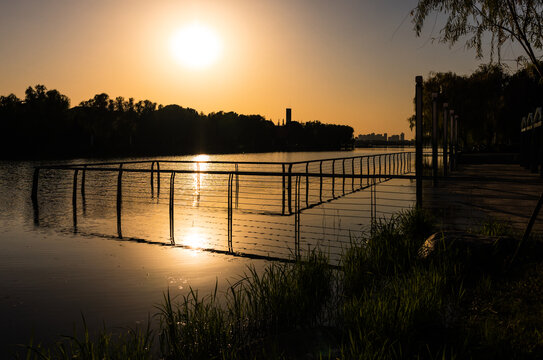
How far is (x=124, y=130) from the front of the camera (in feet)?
346

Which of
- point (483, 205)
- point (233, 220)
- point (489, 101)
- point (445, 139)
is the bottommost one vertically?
point (233, 220)

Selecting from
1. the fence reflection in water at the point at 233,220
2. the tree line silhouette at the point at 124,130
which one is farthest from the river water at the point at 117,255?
the tree line silhouette at the point at 124,130

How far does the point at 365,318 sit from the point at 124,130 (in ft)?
352

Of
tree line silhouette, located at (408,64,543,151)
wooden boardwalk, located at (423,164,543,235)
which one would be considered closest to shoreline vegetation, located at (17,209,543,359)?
wooden boardwalk, located at (423,164,543,235)

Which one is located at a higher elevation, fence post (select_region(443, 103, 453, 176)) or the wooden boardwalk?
fence post (select_region(443, 103, 453, 176))

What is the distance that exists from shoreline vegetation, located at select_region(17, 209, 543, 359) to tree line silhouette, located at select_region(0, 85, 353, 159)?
2907 inches

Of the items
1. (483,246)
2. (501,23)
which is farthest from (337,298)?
(501,23)

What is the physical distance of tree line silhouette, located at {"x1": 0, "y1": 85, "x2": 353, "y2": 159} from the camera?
85750mm

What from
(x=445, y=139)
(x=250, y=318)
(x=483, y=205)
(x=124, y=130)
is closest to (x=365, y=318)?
(x=250, y=318)

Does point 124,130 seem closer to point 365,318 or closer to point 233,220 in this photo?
point 233,220

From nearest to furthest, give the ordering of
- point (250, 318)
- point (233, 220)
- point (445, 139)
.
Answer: point (250, 318) < point (233, 220) < point (445, 139)

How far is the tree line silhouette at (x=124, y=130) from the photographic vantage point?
85.8m

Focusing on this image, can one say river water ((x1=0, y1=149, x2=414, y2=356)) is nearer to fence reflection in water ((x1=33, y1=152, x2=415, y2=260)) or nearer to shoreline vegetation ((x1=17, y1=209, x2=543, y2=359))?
fence reflection in water ((x1=33, y1=152, x2=415, y2=260))

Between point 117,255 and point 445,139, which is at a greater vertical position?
point 445,139
